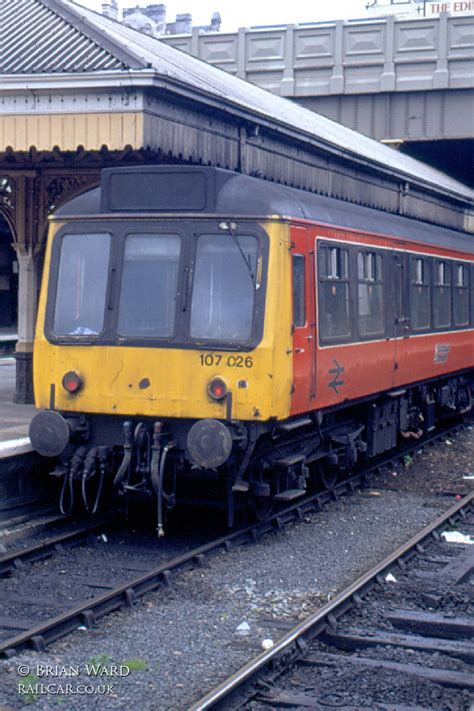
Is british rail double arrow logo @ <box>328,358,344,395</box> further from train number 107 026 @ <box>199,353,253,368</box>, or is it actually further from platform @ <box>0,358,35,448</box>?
platform @ <box>0,358,35,448</box>

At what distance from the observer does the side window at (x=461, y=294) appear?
15.1m

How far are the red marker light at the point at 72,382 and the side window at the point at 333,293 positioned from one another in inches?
82.5

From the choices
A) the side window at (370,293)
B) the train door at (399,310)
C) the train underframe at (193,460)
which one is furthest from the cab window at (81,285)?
the train door at (399,310)

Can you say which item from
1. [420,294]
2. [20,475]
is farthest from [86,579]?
[420,294]

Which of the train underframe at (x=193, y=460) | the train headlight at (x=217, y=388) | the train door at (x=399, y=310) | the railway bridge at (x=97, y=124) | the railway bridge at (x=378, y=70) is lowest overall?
the train underframe at (x=193, y=460)

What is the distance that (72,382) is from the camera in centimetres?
896

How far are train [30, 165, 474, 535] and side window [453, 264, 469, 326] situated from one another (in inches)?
216

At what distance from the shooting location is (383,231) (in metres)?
11.6

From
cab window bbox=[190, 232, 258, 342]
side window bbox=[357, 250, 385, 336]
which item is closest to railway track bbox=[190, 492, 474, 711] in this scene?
cab window bbox=[190, 232, 258, 342]

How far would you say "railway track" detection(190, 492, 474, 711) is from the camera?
5605 millimetres

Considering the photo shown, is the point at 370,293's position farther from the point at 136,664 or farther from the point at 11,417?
the point at 136,664

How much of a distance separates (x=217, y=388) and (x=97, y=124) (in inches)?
135

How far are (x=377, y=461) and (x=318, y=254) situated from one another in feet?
15.5

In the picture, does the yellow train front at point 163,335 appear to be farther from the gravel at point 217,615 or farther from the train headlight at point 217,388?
the gravel at point 217,615
